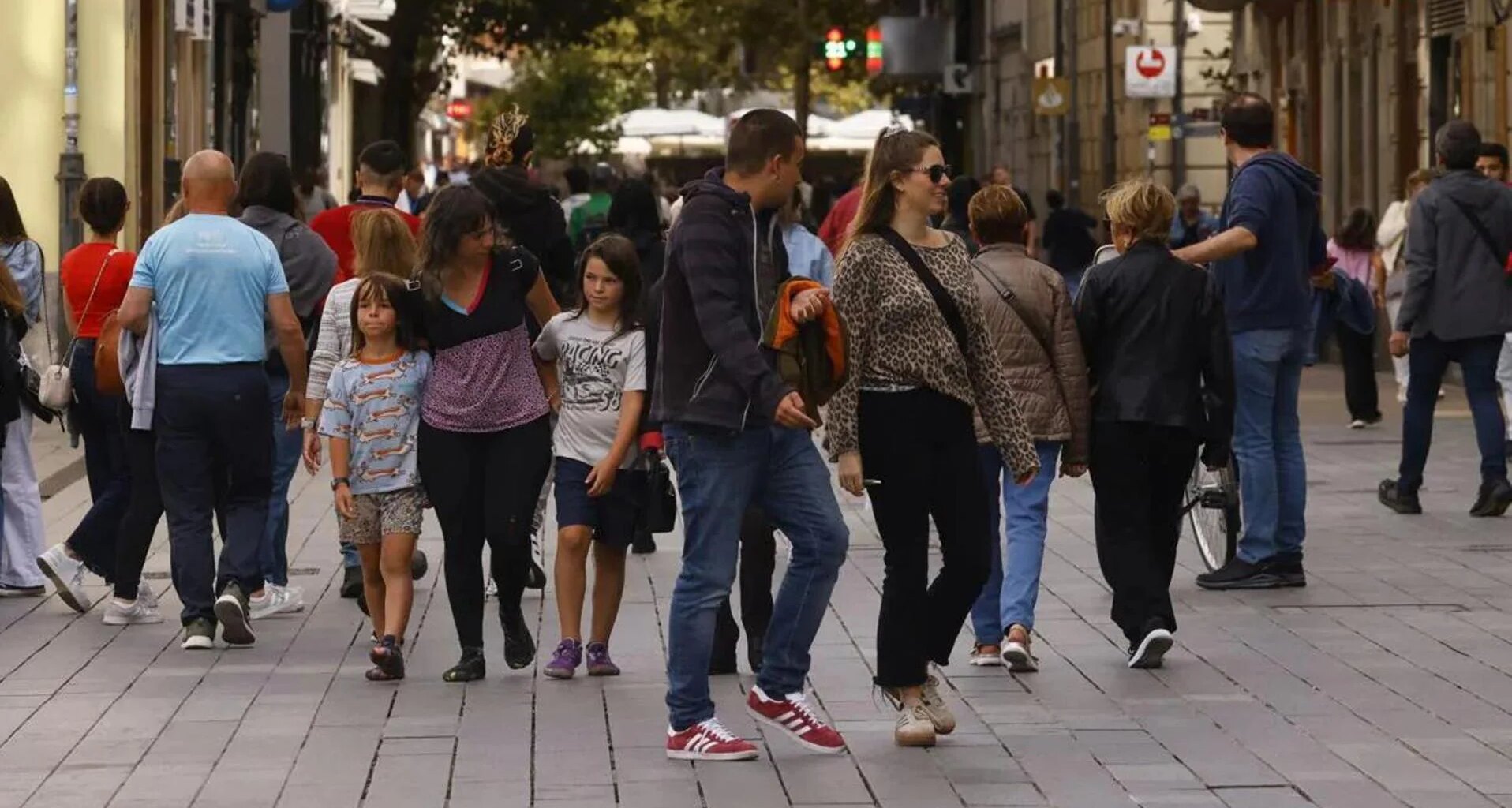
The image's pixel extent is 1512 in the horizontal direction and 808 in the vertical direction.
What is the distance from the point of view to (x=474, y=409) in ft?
32.9

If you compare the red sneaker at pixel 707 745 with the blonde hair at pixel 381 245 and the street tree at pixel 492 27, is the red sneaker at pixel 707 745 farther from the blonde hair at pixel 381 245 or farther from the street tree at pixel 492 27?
the street tree at pixel 492 27

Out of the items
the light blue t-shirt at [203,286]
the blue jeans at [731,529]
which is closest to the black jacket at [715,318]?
the blue jeans at [731,529]

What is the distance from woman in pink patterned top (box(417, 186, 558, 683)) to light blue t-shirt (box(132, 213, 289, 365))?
1.14m

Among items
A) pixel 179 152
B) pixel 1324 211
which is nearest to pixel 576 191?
pixel 179 152

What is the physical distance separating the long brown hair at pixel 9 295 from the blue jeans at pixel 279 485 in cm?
101

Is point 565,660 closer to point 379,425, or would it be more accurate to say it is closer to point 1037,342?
point 379,425

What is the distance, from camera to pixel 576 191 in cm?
2800

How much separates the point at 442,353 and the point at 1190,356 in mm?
2529

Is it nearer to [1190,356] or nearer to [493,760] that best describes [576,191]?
[1190,356]

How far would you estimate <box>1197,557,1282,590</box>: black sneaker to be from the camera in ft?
41.3

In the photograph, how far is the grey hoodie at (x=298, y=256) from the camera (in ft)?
39.6

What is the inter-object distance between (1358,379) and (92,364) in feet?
37.0

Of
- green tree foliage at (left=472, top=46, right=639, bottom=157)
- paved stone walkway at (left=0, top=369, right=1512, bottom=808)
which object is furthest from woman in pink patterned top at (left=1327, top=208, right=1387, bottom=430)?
green tree foliage at (left=472, top=46, right=639, bottom=157)

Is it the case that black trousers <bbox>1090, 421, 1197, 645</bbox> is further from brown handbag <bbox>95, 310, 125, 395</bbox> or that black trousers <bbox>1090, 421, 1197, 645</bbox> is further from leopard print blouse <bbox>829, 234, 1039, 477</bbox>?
brown handbag <bbox>95, 310, 125, 395</bbox>
